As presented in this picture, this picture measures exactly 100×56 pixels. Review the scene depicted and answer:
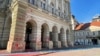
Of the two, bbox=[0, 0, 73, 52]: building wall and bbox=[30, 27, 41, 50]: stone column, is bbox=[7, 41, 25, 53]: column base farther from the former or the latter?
bbox=[30, 27, 41, 50]: stone column

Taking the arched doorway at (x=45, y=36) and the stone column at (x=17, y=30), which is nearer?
the stone column at (x=17, y=30)

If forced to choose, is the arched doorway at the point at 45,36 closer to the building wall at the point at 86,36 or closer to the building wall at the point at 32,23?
the building wall at the point at 32,23

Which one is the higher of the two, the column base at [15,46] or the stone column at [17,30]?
the stone column at [17,30]

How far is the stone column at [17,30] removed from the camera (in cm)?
1625

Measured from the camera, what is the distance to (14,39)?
16391 mm

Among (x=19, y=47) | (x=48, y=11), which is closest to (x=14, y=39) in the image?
(x=19, y=47)

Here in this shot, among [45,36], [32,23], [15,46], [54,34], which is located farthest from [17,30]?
[54,34]

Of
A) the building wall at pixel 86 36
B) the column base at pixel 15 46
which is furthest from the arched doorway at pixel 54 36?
the building wall at pixel 86 36

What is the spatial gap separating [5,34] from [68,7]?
872 inches

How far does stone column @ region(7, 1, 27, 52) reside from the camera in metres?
16.2

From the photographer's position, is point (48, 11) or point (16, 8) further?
point (48, 11)

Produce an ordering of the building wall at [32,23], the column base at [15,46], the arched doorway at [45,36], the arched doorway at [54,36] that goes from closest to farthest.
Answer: the column base at [15,46] → the building wall at [32,23] → the arched doorway at [45,36] → the arched doorway at [54,36]

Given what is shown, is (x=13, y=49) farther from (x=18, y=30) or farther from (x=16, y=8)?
(x=16, y=8)

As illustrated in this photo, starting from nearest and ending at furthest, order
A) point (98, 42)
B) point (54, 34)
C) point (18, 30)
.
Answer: point (18, 30) < point (54, 34) < point (98, 42)
